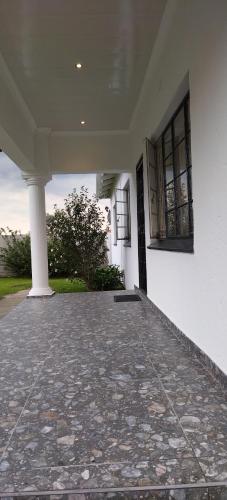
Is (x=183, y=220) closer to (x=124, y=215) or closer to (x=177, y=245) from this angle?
(x=177, y=245)

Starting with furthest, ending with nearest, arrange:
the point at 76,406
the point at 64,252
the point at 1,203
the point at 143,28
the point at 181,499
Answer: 1. the point at 1,203
2. the point at 64,252
3. the point at 143,28
4. the point at 76,406
5. the point at 181,499

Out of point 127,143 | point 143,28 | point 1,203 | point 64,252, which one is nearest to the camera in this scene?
point 143,28

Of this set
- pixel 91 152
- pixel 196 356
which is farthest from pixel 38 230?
pixel 196 356

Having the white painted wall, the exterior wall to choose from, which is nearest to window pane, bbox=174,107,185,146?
the exterior wall

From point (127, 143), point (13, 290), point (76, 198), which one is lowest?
point (13, 290)

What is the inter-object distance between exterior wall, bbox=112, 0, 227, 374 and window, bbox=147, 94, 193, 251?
6.9 inches

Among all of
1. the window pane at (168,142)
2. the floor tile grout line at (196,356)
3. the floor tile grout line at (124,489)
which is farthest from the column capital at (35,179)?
the floor tile grout line at (124,489)

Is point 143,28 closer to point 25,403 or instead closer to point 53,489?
point 25,403

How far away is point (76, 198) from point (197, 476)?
24.6 feet

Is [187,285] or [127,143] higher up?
[127,143]

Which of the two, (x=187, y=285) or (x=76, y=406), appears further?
(x=187, y=285)

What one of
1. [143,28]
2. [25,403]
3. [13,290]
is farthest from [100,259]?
[25,403]

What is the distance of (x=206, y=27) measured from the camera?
2.39 meters

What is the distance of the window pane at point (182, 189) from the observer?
134 inches
